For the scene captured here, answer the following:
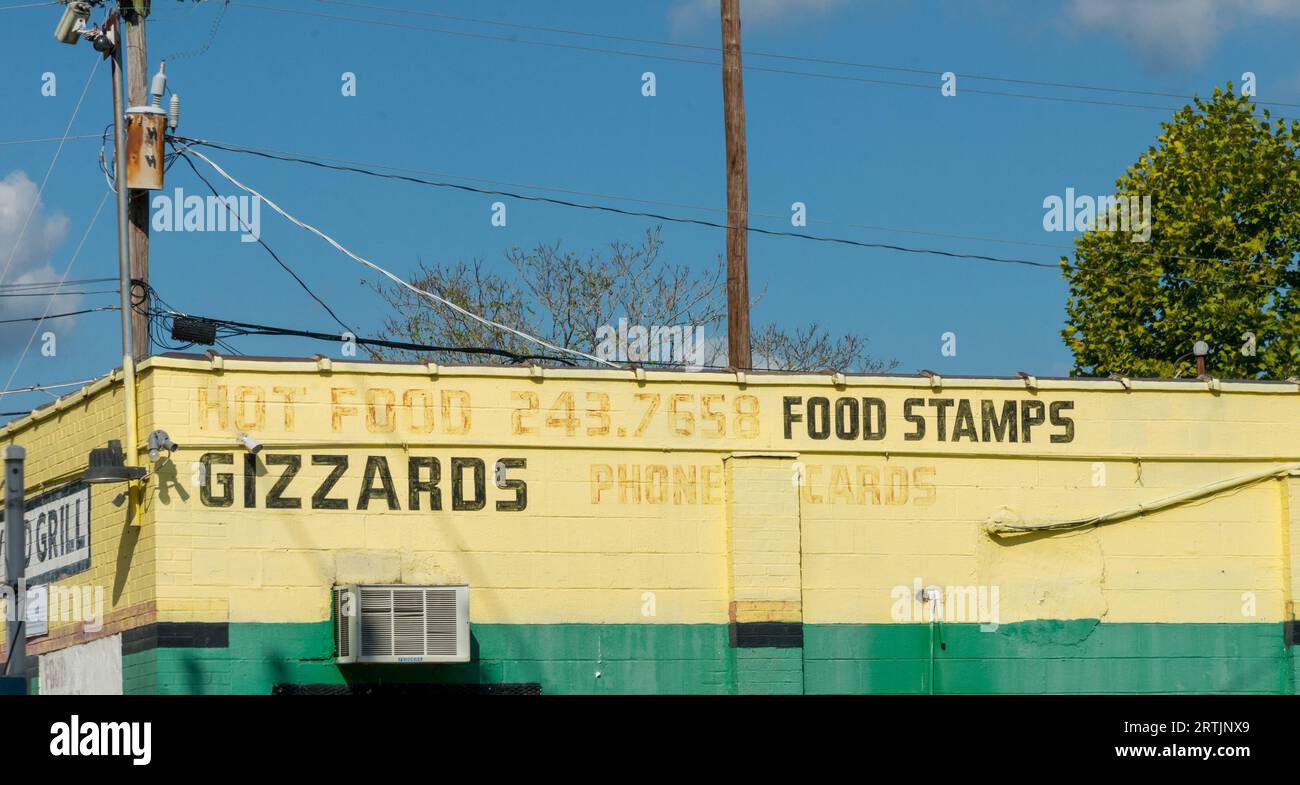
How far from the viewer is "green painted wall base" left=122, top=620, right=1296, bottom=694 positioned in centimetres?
1905

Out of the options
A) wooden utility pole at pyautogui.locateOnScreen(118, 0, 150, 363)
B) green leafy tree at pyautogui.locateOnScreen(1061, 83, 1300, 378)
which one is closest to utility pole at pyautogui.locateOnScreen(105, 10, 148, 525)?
wooden utility pole at pyautogui.locateOnScreen(118, 0, 150, 363)

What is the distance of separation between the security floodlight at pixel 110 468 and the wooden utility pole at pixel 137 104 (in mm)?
2411

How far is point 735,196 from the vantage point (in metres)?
24.0

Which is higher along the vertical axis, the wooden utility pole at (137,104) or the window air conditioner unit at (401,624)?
the wooden utility pole at (137,104)

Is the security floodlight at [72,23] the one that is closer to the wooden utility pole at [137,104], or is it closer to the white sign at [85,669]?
the wooden utility pole at [137,104]

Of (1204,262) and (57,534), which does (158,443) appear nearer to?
(57,534)

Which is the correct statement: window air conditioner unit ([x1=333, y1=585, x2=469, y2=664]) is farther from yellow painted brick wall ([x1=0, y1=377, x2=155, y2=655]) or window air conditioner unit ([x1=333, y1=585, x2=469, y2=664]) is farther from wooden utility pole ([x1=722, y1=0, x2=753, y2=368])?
wooden utility pole ([x1=722, y1=0, x2=753, y2=368])

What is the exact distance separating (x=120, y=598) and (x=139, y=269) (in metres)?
4.28

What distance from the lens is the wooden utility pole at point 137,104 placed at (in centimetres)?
2138

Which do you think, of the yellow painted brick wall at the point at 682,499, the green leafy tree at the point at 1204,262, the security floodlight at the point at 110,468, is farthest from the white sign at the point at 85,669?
the green leafy tree at the point at 1204,262

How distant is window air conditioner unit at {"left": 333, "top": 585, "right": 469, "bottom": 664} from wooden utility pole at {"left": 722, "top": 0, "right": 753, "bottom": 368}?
18.7ft

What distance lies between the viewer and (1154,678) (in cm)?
2106
